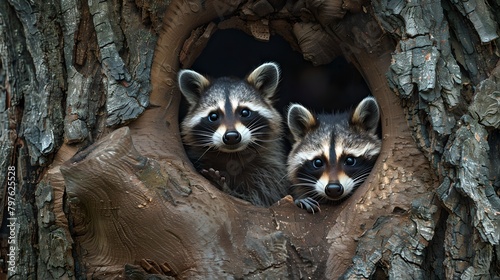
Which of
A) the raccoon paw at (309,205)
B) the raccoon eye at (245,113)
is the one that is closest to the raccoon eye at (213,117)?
the raccoon eye at (245,113)

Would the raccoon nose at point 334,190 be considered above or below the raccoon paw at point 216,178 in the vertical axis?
above

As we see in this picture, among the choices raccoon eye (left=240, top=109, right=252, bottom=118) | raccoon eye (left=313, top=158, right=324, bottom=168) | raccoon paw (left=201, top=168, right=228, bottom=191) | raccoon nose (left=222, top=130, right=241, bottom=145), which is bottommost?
raccoon paw (left=201, top=168, right=228, bottom=191)

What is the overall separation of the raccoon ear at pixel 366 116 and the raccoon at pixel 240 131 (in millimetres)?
607

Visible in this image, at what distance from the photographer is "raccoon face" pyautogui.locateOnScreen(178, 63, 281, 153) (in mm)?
4246

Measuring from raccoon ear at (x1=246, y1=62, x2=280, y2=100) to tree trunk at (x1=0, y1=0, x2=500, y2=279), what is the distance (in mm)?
665

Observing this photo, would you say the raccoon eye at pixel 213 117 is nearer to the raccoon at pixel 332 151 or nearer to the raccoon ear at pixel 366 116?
the raccoon at pixel 332 151

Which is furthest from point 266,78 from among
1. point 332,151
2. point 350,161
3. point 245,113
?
point 350,161

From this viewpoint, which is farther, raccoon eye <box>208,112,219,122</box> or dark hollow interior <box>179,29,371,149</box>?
dark hollow interior <box>179,29,371,149</box>

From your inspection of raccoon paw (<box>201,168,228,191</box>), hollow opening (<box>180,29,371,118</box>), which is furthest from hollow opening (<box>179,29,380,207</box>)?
raccoon paw (<box>201,168,228,191</box>)

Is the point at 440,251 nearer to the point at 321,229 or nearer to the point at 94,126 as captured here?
the point at 321,229

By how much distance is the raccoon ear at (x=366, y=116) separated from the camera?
4130mm

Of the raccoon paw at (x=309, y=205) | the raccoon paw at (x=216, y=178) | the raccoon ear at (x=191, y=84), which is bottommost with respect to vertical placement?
the raccoon paw at (x=216, y=178)

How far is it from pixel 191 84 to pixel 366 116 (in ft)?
3.56

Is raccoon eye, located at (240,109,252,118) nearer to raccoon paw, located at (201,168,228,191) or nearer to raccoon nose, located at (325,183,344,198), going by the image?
raccoon paw, located at (201,168,228,191)
